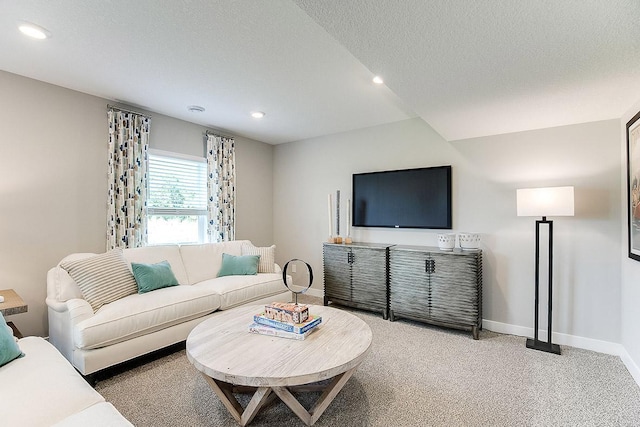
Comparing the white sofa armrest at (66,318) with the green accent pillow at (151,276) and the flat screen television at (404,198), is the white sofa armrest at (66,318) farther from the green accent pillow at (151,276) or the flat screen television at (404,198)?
the flat screen television at (404,198)

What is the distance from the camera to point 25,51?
94.7 inches

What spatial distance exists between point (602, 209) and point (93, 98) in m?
5.23

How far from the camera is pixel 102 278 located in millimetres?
2725

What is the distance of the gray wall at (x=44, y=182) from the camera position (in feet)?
9.18

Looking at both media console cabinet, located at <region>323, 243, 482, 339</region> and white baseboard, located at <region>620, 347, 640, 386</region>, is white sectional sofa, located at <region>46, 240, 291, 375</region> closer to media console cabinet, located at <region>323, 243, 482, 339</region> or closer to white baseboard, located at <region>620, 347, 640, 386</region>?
media console cabinet, located at <region>323, 243, 482, 339</region>

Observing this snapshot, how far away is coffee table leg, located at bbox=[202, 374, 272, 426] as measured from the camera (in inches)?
68.7

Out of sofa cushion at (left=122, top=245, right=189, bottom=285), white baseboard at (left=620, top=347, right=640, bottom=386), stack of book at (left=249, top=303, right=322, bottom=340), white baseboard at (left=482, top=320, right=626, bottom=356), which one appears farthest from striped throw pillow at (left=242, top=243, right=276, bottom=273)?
white baseboard at (left=620, top=347, right=640, bottom=386)

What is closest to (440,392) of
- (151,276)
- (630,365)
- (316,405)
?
(316,405)

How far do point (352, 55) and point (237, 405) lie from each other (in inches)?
95.0

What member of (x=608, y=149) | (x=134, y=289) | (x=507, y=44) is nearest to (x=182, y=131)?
(x=134, y=289)

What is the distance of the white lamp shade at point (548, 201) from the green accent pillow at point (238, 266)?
302 cm

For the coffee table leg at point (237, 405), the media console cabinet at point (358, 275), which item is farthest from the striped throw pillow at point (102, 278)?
the media console cabinet at point (358, 275)

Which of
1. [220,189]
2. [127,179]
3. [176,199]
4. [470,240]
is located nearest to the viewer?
[470,240]

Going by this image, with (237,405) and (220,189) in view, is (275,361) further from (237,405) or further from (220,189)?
(220,189)
